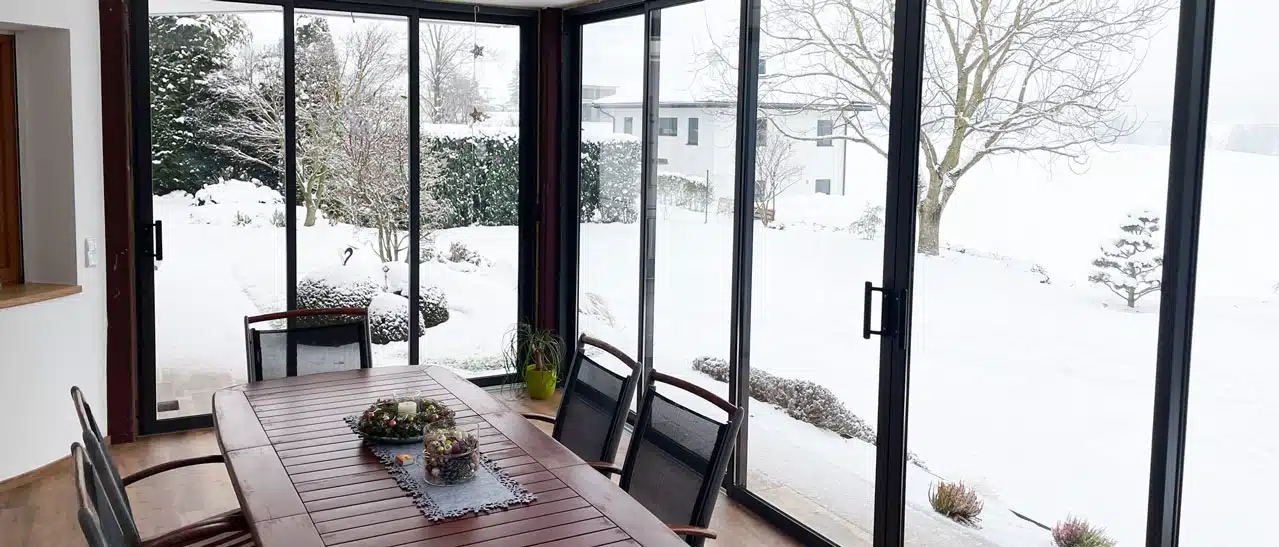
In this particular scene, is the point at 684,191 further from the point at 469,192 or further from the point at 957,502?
the point at 957,502

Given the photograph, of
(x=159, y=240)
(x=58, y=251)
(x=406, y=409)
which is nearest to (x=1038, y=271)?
(x=406, y=409)

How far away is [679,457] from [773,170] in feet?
5.67

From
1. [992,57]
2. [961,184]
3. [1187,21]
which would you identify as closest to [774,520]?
[961,184]

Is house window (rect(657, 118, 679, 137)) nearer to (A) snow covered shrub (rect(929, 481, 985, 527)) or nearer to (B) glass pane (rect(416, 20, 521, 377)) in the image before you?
(B) glass pane (rect(416, 20, 521, 377))

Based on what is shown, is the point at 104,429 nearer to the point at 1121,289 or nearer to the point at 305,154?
the point at 305,154

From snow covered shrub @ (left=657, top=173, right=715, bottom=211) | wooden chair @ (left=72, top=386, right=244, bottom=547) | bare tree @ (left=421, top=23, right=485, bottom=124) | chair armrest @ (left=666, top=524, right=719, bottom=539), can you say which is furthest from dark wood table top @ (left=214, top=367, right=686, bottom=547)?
bare tree @ (left=421, top=23, right=485, bottom=124)

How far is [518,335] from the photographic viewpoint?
6.54m

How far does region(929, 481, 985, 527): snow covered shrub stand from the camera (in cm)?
333

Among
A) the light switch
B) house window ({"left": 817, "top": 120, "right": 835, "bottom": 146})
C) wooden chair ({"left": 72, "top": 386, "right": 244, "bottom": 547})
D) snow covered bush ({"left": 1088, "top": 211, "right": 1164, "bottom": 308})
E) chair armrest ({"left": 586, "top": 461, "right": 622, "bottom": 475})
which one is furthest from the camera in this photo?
the light switch

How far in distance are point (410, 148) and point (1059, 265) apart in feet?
13.3

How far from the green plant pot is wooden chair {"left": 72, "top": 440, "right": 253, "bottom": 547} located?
3.27 m

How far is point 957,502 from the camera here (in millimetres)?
3396

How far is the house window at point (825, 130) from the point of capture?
392cm

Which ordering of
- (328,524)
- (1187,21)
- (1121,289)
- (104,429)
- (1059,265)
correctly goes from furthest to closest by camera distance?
(104,429) → (1059,265) → (1121,289) → (1187,21) → (328,524)
